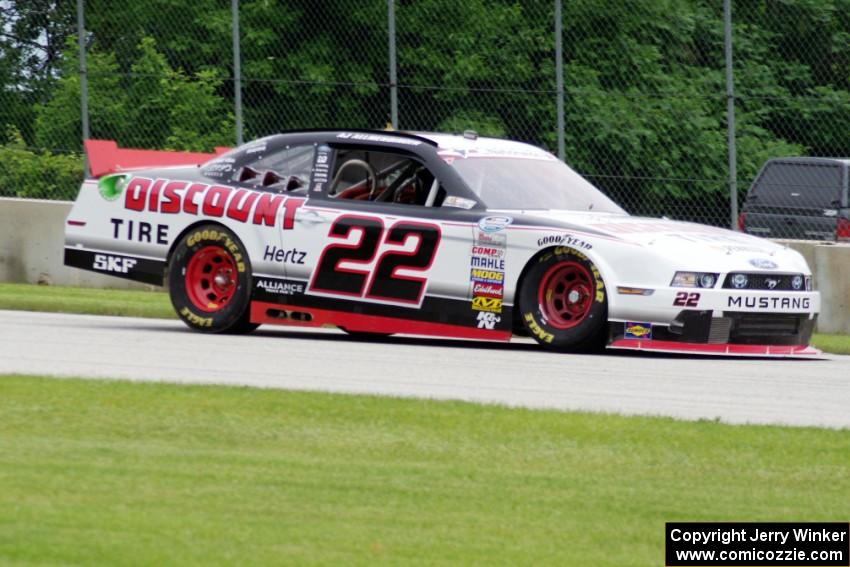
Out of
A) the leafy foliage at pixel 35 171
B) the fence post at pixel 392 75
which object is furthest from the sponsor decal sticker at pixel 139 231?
the leafy foliage at pixel 35 171

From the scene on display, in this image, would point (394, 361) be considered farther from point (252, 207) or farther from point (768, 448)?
point (768, 448)

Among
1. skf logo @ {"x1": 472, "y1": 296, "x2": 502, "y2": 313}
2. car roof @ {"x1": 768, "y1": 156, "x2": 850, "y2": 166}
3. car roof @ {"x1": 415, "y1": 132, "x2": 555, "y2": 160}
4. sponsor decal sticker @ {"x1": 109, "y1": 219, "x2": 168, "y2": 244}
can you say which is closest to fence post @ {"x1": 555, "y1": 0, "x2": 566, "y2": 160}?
car roof @ {"x1": 768, "y1": 156, "x2": 850, "y2": 166}

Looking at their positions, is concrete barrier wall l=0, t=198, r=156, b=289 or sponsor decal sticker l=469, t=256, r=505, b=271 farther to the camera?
concrete barrier wall l=0, t=198, r=156, b=289

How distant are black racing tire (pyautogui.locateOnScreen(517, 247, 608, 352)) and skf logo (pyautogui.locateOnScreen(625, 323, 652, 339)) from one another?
194 mm

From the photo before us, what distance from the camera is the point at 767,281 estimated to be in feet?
40.9

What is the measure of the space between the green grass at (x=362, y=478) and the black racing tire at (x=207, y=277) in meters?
3.98

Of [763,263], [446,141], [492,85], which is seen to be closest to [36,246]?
[492,85]

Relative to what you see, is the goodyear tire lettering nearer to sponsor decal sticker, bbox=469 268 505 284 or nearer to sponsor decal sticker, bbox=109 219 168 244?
sponsor decal sticker, bbox=469 268 505 284

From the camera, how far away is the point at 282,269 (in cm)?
1344

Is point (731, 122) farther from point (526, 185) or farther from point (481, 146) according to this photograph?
point (526, 185)

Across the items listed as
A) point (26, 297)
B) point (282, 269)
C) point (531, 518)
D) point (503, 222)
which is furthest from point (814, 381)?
point (26, 297)

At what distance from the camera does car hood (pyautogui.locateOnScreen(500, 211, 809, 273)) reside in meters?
12.4

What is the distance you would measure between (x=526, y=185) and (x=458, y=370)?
2658mm

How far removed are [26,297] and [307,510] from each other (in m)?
10.7
